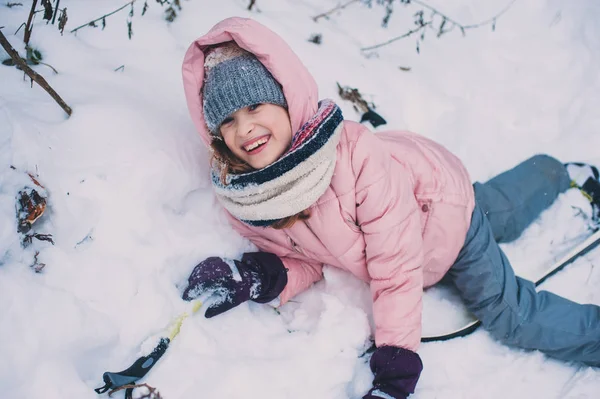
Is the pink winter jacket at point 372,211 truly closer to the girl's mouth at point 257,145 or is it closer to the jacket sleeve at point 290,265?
the jacket sleeve at point 290,265

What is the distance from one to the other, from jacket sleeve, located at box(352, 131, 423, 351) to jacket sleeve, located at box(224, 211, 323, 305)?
370mm

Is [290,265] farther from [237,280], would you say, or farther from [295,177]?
[295,177]

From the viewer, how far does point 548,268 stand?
240 centimetres

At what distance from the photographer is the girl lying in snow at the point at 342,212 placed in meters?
1.68

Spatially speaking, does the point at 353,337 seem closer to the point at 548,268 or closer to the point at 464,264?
the point at 464,264

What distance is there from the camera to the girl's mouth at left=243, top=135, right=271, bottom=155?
5.68 feet

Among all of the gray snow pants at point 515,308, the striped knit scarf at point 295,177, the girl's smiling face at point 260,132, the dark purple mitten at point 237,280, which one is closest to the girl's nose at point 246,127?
the girl's smiling face at point 260,132

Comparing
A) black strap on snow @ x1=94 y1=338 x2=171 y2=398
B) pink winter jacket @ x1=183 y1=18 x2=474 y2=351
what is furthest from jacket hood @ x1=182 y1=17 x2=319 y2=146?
black strap on snow @ x1=94 y1=338 x2=171 y2=398

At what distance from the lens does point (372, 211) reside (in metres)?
1.82

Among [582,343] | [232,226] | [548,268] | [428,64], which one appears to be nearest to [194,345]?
[232,226]

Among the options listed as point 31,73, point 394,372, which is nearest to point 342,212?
point 394,372

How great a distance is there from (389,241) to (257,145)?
2.10 ft

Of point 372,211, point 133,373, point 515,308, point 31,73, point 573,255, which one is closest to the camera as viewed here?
point 133,373

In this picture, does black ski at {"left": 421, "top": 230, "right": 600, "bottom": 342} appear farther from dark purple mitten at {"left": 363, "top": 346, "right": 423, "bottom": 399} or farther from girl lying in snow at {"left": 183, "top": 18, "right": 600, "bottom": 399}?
dark purple mitten at {"left": 363, "top": 346, "right": 423, "bottom": 399}
